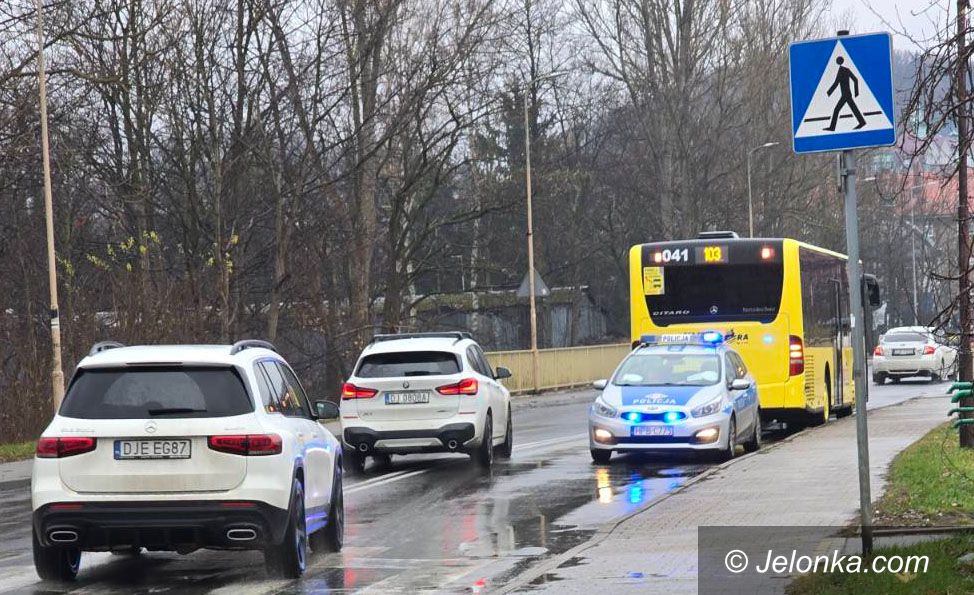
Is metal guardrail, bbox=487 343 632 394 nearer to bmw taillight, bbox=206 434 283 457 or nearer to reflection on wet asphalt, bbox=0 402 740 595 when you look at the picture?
reflection on wet asphalt, bbox=0 402 740 595

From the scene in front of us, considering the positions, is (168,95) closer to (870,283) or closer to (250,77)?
(250,77)

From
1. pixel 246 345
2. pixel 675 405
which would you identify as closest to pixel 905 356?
pixel 675 405

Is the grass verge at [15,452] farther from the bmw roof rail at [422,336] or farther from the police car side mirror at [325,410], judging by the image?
the police car side mirror at [325,410]

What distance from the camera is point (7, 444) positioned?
88.5 ft

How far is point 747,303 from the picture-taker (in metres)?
25.3

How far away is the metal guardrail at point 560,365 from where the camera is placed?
4603 centimetres

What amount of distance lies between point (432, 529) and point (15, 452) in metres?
13.4

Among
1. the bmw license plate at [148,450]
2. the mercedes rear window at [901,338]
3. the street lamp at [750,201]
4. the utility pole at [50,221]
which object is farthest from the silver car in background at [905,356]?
the bmw license plate at [148,450]

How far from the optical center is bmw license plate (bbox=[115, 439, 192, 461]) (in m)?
10.2

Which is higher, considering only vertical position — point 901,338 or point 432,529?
point 901,338

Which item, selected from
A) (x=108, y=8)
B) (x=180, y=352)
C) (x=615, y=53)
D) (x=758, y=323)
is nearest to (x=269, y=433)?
(x=180, y=352)

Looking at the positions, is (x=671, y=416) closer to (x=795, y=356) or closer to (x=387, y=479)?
(x=387, y=479)

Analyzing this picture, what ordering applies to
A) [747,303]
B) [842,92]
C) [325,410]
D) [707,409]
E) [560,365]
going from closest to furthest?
[842,92] < [325,410] < [707,409] < [747,303] < [560,365]

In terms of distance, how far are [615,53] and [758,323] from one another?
3407cm
